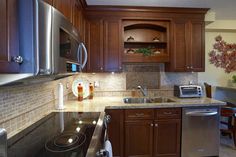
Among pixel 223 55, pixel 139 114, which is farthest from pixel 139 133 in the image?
pixel 223 55

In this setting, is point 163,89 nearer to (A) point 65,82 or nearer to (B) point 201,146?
(B) point 201,146

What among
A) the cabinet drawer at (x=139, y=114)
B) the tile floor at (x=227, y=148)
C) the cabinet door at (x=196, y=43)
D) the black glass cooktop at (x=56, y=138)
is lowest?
the tile floor at (x=227, y=148)

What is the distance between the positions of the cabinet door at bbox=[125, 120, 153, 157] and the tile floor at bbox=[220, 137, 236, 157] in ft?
4.14

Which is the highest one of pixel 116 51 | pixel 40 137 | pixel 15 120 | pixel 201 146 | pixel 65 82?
pixel 116 51

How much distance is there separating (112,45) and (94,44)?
0.29 metres

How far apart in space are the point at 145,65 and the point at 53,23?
8.08 ft

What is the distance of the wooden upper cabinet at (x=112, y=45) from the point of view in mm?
2961

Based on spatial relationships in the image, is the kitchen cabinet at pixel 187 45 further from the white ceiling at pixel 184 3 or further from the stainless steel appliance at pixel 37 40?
the stainless steel appliance at pixel 37 40

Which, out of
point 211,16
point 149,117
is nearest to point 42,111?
point 149,117

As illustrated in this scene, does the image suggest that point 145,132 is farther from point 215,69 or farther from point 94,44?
point 215,69

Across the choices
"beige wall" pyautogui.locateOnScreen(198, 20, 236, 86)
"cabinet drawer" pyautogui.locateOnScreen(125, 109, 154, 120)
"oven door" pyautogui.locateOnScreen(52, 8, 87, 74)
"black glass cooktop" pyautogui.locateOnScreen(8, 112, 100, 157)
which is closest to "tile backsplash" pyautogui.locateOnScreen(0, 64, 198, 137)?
"black glass cooktop" pyautogui.locateOnScreen(8, 112, 100, 157)

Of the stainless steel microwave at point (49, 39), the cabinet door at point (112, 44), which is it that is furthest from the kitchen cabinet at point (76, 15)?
the stainless steel microwave at point (49, 39)

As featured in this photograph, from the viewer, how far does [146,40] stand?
329 cm

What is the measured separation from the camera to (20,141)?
3.95 ft
